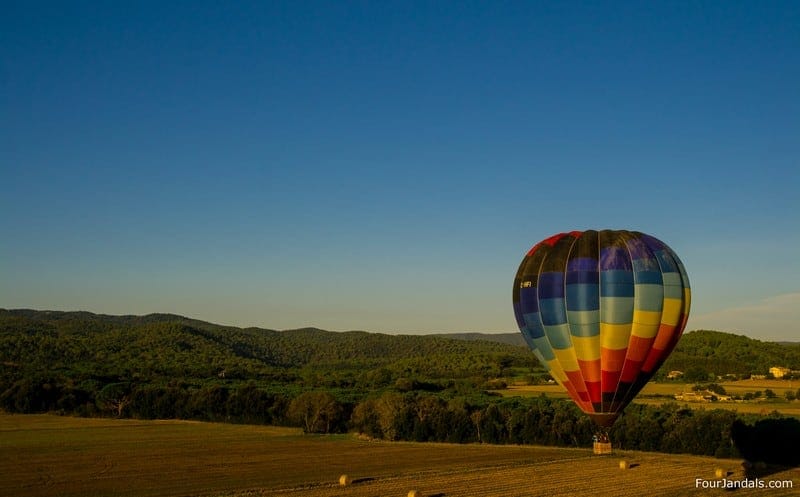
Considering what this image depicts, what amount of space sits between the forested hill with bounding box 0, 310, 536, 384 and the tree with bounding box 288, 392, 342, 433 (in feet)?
104

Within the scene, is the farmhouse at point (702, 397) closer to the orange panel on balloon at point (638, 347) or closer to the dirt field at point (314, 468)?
the dirt field at point (314, 468)

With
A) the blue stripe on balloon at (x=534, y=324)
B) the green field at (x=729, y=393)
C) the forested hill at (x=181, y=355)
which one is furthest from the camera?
the forested hill at (x=181, y=355)

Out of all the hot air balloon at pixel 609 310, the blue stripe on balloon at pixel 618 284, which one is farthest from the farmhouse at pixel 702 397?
the blue stripe on balloon at pixel 618 284

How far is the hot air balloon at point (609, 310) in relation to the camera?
91.2ft

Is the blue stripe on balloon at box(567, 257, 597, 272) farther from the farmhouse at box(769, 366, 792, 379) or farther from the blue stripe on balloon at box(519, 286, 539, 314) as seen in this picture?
the farmhouse at box(769, 366, 792, 379)

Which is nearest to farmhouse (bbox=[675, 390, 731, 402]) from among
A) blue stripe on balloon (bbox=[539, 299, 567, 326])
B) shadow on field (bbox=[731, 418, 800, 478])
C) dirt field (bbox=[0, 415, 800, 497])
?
shadow on field (bbox=[731, 418, 800, 478])

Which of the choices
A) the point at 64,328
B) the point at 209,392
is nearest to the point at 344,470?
the point at 209,392

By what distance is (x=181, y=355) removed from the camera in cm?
13300

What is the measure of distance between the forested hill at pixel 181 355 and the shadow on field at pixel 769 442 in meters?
56.0

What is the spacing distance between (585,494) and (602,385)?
3.66m

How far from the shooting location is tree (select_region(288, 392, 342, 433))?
5369 centimetres

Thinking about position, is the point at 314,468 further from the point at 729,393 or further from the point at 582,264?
the point at 729,393

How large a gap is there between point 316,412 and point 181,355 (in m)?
84.5

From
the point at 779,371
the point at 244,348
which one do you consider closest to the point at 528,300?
the point at 779,371
